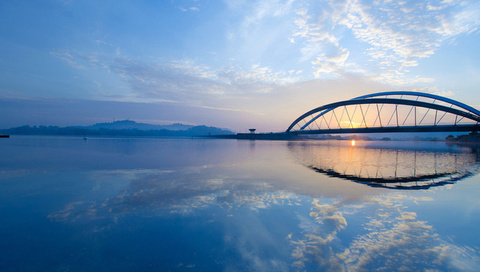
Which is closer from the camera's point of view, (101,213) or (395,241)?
(395,241)

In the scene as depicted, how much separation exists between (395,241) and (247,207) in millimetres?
4622

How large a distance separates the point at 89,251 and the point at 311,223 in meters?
6.07

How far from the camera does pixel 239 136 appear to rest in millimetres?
156750

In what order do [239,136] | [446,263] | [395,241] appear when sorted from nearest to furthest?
[446,263]
[395,241]
[239,136]

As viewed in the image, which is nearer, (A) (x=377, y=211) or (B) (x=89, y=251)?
(B) (x=89, y=251)

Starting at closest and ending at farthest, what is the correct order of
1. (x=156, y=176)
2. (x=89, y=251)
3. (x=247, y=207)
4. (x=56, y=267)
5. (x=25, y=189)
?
(x=56, y=267) → (x=89, y=251) → (x=247, y=207) → (x=25, y=189) → (x=156, y=176)

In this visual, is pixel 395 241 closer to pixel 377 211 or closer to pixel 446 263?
pixel 446 263

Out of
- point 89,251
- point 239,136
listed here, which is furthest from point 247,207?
point 239,136

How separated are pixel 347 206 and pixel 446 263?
3694 mm

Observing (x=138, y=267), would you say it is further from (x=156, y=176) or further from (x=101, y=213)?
(x=156, y=176)

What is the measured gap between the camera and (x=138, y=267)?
4.43 m

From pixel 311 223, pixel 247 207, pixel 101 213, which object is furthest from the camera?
pixel 247 207

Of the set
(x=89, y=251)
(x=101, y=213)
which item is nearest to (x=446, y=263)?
(x=89, y=251)

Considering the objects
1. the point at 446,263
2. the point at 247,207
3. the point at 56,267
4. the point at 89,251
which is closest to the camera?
the point at 56,267
